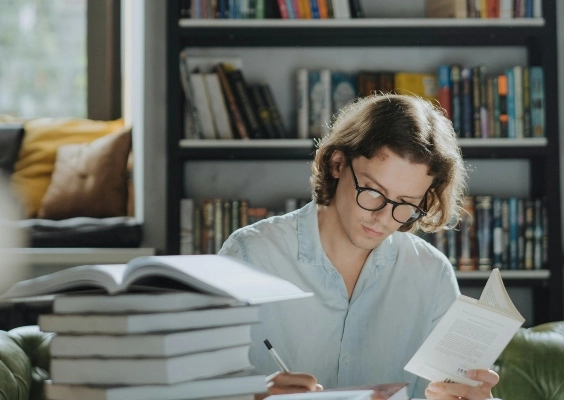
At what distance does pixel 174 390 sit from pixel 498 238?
229 cm

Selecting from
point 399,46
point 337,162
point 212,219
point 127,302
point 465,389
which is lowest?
point 465,389

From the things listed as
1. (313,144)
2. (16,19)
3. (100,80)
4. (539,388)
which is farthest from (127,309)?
(16,19)

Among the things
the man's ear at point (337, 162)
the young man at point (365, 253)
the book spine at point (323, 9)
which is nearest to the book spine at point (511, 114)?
the book spine at point (323, 9)

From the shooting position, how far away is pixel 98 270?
2.70ft

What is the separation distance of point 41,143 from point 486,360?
2.41 metres

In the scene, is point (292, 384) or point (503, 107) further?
point (503, 107)

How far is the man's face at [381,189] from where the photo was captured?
1.51m

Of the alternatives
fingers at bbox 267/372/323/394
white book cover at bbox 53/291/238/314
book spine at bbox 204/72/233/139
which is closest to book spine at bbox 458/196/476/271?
book spine at bbox 204/72/233/139

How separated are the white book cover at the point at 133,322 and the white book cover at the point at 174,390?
0.06 metres

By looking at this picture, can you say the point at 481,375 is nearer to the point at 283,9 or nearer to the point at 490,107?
the point at 490,107

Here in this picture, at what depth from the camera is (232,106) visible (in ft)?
9.63

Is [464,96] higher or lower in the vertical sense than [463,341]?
higher

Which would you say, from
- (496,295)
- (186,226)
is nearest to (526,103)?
(186,226)

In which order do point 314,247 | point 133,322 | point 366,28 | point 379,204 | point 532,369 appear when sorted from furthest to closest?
1. point 366,28
2. point 532,369
3. point 314,247
4. point 379,204
5. point 133,322
